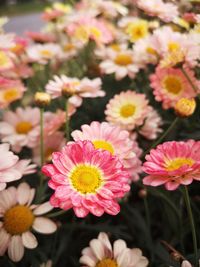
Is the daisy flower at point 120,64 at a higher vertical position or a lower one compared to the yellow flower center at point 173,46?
lower

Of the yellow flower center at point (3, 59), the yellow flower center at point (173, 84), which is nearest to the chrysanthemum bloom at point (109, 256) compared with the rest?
the yellow flower center at point (173, 84)

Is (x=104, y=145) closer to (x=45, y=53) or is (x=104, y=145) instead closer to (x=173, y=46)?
(x=173, y=46)

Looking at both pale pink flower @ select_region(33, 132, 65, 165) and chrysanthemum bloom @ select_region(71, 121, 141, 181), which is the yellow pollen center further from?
pale pink flower @ select_region(33, 132, 65, 165)

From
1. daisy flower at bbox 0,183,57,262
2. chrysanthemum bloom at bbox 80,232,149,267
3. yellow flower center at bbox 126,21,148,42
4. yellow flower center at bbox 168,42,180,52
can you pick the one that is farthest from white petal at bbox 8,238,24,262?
yellow flower center at bbox 126,21,148,42

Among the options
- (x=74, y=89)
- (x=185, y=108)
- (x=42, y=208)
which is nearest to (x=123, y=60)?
(x=74, y=89)

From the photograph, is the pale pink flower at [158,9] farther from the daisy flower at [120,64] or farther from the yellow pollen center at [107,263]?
the yellow pollen center at [107,263]

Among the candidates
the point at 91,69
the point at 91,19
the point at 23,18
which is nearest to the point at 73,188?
the point at 91,69

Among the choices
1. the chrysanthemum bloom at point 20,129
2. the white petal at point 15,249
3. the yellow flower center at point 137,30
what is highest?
the yellow flower center at point 137,30
